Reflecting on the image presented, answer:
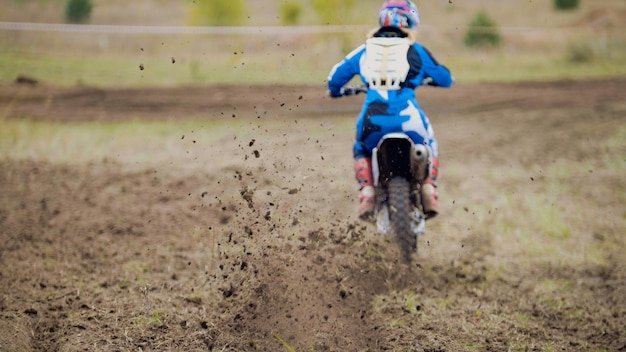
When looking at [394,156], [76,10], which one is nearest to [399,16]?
[394,156]

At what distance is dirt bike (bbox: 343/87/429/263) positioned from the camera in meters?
5.78

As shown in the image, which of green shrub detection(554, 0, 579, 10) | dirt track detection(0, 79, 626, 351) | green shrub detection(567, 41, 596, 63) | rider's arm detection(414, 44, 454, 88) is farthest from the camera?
green shrub detection(554, 0, 579, 10)

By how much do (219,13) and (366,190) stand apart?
32.0m

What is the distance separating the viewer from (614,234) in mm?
8094

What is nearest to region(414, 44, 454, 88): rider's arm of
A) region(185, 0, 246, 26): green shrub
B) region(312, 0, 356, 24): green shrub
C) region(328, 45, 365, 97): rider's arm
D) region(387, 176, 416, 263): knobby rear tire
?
region(328, 45, 365, 97): rider's arm

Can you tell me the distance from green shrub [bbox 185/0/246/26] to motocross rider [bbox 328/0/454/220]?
3128 centimetres

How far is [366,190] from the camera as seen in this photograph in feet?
20.1

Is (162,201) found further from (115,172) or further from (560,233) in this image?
(560,233)

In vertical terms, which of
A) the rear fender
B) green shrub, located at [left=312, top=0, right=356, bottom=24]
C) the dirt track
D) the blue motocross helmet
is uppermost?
green shrub, located at [left=312, top=0, right=356, bottom=24]

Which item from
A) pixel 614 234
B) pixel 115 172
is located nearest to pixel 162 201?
pixel 115 172

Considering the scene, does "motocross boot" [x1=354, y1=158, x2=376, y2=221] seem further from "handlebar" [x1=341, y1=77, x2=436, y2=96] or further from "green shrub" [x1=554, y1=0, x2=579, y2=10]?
"green shrub" [x1=554, y1=0, x2=579, y2=10]

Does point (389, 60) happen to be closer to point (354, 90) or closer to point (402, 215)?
point (354, 90)

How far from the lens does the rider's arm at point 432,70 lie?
609 centimetres

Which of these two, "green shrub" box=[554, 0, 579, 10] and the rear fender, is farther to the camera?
"green shrub" box=[554, 0, 579, 10]
